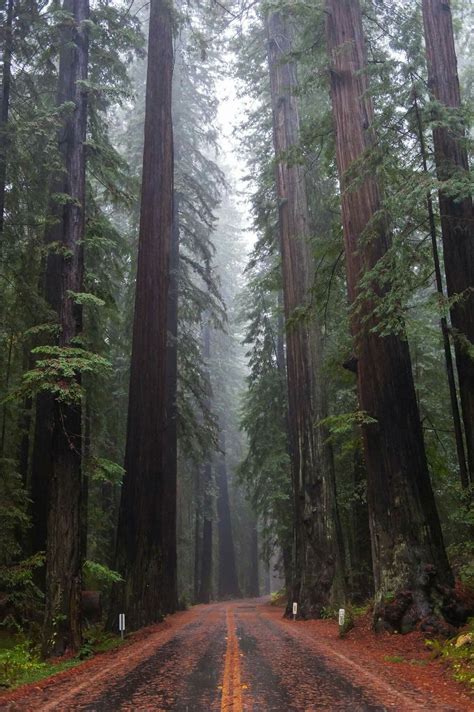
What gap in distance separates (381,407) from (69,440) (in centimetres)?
481

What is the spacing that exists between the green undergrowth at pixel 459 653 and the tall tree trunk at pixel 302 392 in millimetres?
5566

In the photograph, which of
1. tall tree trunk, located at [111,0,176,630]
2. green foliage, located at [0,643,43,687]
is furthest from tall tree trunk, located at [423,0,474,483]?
tall tree trunk, located at [111,0,176,630]

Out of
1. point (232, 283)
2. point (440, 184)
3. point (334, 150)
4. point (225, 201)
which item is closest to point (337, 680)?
point (440, 184)

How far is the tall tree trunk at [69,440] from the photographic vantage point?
8352mm

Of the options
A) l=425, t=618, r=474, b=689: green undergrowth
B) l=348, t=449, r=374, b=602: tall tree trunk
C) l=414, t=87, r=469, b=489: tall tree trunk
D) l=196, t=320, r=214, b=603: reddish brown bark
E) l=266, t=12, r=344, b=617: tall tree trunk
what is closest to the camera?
l=425, t=618, r=474, b=689: green undergrowth

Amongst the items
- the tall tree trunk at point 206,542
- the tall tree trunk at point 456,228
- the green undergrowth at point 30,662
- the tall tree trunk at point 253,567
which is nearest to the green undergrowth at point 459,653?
the tall tree trunk at point 456,228

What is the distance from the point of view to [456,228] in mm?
8516

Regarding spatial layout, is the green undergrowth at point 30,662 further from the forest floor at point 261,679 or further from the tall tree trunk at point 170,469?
the tall tree trunk at point 170,469

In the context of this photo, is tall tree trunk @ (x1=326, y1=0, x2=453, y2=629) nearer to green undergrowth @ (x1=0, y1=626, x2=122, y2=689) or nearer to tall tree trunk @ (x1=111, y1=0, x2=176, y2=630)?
green undergrowth @ (x1=0, y1=626, x2=122, y2=689)

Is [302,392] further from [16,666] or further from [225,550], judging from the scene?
[225,550]

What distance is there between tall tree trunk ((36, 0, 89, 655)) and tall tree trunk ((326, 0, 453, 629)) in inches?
174

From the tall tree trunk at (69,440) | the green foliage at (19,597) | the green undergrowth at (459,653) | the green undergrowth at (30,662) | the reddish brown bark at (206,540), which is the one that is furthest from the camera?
the reddish brown bark at (206,540)

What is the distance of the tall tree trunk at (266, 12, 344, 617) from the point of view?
13.1 m

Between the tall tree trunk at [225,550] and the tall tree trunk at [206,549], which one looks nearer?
the tall tree trunk at [206,549]
